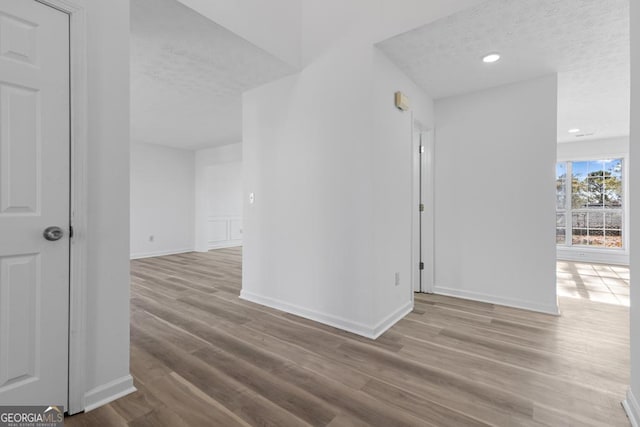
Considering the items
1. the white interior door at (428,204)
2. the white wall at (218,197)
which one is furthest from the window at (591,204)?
the white wall at (218,197)

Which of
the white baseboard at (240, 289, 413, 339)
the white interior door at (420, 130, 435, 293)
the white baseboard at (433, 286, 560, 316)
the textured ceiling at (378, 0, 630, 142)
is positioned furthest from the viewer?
the white interior door at (420, 130, 435, 293)

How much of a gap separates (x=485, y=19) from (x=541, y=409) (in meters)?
2.53

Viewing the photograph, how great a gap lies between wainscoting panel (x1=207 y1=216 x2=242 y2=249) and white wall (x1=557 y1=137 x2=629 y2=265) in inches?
307

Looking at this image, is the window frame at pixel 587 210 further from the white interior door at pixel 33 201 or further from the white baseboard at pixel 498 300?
the white interior door at pixel 33 201

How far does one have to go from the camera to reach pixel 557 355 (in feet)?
7.01

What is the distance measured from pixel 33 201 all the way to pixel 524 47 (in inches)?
139

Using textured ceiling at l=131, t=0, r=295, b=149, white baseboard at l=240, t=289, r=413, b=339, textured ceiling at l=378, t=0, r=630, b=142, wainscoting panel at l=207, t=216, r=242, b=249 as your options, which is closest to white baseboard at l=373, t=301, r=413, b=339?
white baseboard at l=240, t=289, r=413, b=339

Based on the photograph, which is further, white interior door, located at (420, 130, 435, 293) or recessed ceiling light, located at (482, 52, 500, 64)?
white interior door, located at (420, 130, 435, 293)

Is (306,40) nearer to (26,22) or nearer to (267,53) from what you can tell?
(267,53)

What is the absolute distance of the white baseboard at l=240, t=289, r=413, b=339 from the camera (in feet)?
8.15

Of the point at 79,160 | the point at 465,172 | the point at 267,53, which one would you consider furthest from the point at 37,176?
the point at 465,172

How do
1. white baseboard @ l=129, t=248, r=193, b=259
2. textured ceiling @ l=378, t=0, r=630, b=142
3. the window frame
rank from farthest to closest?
white baseboard @ l=129, t=248, r=193, b=259, the window frame, textured ceiling @ l=378, t=0, r=630, b=142
